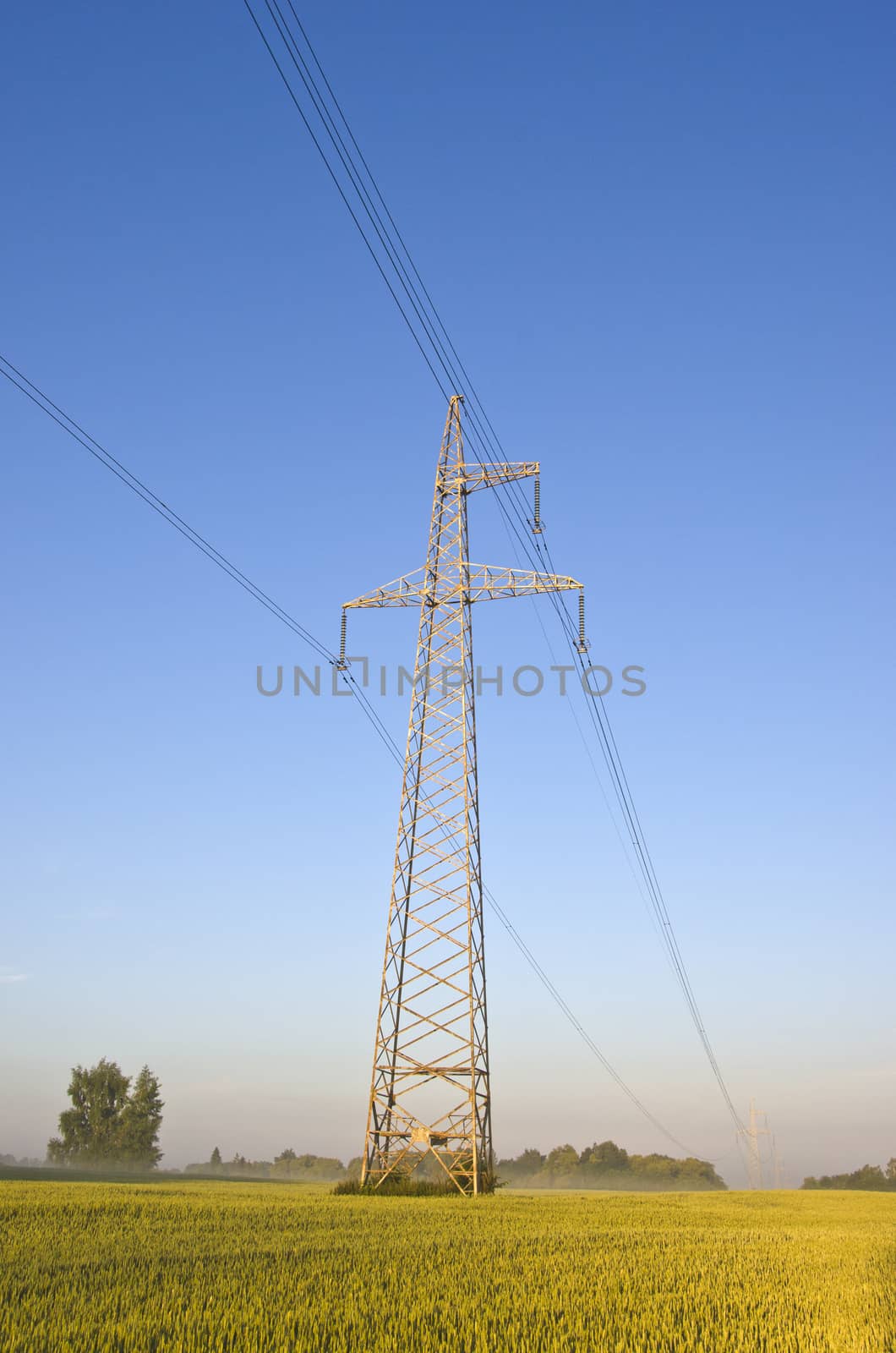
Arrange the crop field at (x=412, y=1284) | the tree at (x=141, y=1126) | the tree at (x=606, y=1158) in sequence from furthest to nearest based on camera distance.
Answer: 1. the tree at (x=606, y=1158)
2. the tree at (x=141, y=1126)
3. the crop field at (x=412, y=1284)

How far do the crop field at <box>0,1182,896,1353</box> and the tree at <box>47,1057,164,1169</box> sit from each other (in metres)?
99.1

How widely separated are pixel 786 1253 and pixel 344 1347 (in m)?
12.0

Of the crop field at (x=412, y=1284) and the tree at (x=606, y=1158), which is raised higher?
the crop field at (x=412, y=1284)

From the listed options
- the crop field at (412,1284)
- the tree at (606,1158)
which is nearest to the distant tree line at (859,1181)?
the tree at (606,1158)

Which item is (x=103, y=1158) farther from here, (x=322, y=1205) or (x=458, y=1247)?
(x=458, y=1247)

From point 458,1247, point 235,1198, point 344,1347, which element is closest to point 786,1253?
point 458,1247

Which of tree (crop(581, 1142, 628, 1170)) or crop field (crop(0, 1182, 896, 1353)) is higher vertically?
crop field (crop(0, 1182, 896, 1353))

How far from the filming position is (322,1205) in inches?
904

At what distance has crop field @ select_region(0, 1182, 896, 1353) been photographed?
336 inches

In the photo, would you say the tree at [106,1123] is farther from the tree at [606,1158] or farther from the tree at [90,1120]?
the tree at [606,1158]

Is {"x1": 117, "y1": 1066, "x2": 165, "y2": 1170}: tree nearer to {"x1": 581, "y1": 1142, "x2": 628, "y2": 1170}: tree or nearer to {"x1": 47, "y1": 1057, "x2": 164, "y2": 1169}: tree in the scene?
{"x1": 47, "y1": 1057, "x2": 164, "y2": 1169}: tree

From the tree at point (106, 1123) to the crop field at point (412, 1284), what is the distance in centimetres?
9909

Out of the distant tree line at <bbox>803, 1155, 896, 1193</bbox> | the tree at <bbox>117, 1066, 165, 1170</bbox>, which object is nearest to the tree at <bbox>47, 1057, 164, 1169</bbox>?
the tree at <bbox>117, 1066, 165, 1170</bbox>

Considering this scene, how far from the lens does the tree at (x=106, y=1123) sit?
356 ft
